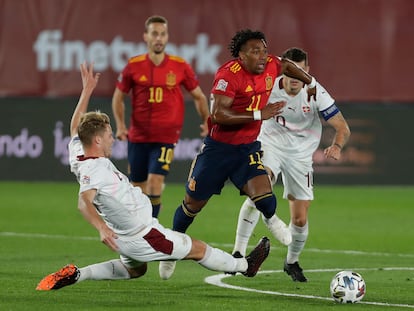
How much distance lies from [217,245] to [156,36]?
8.55 ft

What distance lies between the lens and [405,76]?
2108 cm

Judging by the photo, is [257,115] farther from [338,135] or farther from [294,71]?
[338,135]

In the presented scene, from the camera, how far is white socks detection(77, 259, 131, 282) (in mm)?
9062

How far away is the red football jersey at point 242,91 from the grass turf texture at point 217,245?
132 cm

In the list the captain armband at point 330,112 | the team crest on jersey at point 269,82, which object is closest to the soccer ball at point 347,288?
the team crest on jersey at point 269,82

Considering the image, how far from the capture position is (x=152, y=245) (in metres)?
8.67

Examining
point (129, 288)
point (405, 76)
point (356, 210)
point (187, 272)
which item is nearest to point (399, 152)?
point (405, 76)

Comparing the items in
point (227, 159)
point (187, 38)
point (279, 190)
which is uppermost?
point (187, 38)

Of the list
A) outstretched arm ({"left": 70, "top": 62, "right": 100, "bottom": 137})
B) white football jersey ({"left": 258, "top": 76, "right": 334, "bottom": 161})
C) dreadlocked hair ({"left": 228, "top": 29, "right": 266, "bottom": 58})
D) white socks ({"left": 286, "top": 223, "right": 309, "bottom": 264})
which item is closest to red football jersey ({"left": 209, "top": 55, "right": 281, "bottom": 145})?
dreadlocked hair ({"left": 228, "top": 29, "right": 266, "bottom": 58})

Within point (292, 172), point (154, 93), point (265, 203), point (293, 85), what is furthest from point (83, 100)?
point (154, 93)

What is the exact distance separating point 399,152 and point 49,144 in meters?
6.47

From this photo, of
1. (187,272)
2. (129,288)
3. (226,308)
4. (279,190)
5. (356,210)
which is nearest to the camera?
(226,308)

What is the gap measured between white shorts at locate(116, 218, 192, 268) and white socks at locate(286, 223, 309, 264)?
210 cm

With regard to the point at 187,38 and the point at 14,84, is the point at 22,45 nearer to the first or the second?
the point at 14,84
